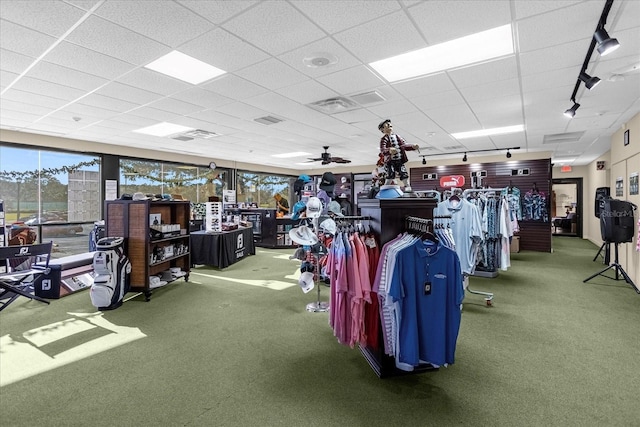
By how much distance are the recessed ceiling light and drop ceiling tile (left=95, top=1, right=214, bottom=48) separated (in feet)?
12.0

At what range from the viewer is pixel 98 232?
661 cm

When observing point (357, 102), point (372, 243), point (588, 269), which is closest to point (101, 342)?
point (372, 243)

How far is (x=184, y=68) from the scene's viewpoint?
366 centimetres

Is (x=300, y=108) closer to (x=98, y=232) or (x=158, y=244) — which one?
(x=158, y=244)

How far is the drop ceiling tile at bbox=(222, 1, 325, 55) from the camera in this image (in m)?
2.52

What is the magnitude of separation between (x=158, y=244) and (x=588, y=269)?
871cm

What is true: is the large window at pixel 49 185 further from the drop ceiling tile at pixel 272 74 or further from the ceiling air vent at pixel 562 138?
the ceiling air vent at pixel 562 138

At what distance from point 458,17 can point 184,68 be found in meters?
2.91

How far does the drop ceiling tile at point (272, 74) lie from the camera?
357 cm

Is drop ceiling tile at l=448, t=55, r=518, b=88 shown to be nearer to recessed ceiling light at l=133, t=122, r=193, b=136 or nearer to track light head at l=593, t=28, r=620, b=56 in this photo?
track light head at l=593, t=28, r=620, b=56

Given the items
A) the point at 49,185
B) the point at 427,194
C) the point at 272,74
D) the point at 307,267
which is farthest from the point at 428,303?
the point at 49,185

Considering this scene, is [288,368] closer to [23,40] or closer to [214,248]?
[23,40]

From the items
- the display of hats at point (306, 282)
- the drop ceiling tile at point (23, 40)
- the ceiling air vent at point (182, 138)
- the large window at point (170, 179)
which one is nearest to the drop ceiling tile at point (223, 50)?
the drop ceiling tile at point (23, 40)

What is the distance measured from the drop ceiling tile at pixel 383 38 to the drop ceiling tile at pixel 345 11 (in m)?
0.09
